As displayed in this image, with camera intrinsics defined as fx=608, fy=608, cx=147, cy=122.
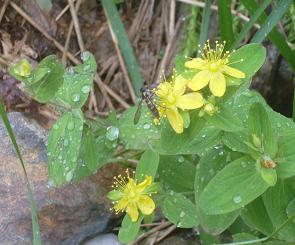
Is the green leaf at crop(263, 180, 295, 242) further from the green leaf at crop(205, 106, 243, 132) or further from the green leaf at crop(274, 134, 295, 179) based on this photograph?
the green leaf at crop(205, 106, 243, 132)

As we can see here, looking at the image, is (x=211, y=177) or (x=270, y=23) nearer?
(x=211, y=177)

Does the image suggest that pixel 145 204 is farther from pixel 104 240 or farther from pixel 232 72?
pixel 104 240

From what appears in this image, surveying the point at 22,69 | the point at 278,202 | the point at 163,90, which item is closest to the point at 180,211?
the point at 278,202

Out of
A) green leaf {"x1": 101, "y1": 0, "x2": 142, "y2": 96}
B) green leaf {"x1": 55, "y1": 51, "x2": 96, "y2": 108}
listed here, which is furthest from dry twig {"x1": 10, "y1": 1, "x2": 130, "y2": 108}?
green leaf {"x1": 55, "y1": 51, "x2": 96, "y2": 108}

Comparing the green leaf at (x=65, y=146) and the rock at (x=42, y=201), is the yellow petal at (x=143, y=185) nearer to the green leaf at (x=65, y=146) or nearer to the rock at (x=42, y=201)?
the green leaf at (x=65, y=146)

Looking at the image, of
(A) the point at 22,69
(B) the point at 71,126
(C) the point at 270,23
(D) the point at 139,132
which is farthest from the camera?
(C) the point at 270,23

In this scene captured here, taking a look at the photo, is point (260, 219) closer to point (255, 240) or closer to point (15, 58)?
point (255, 240)
